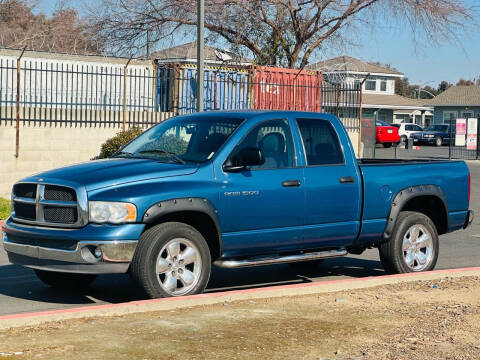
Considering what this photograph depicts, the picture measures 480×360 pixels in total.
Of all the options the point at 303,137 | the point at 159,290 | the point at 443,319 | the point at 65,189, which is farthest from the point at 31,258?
the point at 443,319

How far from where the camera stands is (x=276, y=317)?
753 cm

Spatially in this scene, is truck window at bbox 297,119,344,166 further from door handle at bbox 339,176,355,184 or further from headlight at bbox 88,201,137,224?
headlight at bbox 88,201,137,224

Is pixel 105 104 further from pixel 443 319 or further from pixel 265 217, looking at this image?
pixel 443 319

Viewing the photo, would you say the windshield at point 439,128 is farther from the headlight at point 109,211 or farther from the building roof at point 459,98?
the headlight at point 109,211

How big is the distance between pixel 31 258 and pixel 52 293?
1051mm

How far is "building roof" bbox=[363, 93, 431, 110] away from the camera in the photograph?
78231 mm

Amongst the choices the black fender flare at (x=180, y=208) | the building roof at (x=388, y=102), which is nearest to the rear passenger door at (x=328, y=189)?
the black fender flare at (x=180, y=208)

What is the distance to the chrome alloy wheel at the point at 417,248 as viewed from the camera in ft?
33.6

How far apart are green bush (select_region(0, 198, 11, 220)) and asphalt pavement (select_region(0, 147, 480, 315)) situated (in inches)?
158

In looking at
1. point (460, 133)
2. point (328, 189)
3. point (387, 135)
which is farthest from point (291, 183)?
point (387, 135)

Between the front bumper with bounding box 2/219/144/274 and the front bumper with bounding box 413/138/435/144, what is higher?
the front bumper with bounding box 413/138/435/144

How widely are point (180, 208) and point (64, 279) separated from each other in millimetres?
1886

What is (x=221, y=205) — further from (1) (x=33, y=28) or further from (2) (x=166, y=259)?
(1) (x=33, y=28)

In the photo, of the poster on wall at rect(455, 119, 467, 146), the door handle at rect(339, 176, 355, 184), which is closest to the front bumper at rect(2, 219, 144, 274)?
the door handle at rect(339, 176, 355, 184)
